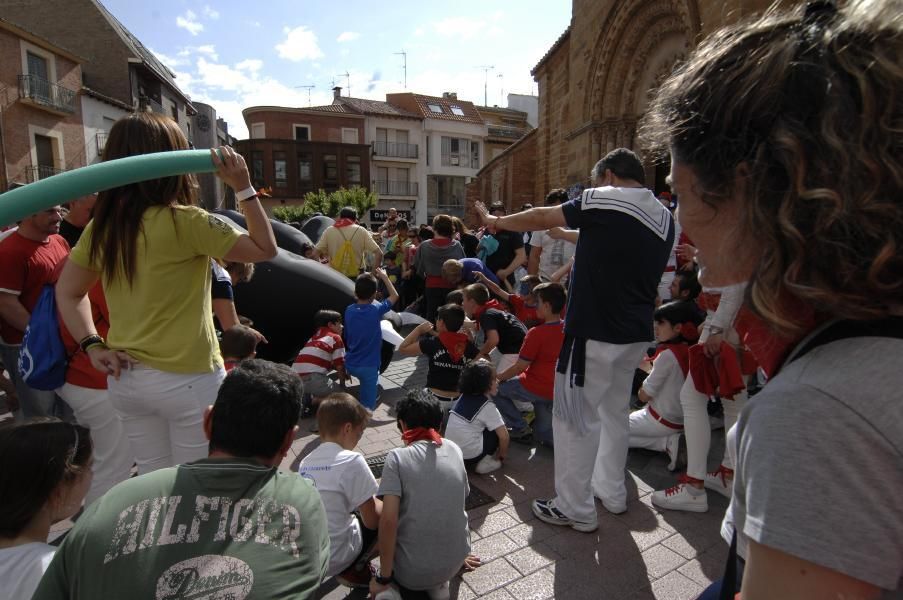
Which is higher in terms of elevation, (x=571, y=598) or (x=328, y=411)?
(x=328, y=411)

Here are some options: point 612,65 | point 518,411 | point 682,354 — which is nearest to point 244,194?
point 682,354

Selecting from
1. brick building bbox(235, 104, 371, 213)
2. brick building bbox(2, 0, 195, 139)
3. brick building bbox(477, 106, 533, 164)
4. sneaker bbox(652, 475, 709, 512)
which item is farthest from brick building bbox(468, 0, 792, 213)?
brick building bbox(477, 106, 533, 164)

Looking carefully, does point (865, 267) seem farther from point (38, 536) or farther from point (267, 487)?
point (38, 536)

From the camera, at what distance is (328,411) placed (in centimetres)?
278

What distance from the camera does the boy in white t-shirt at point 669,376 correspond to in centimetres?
391

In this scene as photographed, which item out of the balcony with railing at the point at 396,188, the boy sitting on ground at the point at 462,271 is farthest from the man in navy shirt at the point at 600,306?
the balcony with railing at the point at 396,188

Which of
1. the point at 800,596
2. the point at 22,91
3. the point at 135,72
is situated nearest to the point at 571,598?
the point at 800,596

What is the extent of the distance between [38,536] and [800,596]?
2094 mm

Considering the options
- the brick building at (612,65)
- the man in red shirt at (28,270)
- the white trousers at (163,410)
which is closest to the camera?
the white trousers at (163,410)

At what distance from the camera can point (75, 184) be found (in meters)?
1.31

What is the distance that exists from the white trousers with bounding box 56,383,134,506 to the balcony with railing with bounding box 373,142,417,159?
4442 centimetres

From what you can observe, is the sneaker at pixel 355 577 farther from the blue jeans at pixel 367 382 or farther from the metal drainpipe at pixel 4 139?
the metal drainpipe at pixel 4 139

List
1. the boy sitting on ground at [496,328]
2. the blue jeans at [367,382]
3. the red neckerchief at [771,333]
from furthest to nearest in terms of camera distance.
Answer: the blue jeans at [367,382]
the boy sitting on ground at [496,328]
the red neckerchief at [771,333]

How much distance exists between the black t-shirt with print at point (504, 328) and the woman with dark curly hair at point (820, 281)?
4.38m
